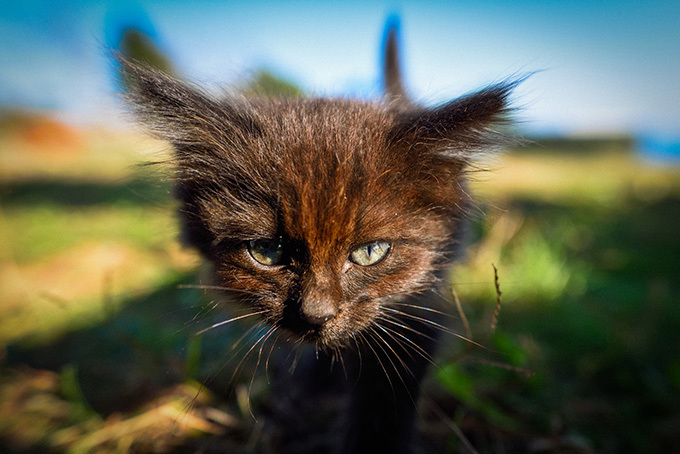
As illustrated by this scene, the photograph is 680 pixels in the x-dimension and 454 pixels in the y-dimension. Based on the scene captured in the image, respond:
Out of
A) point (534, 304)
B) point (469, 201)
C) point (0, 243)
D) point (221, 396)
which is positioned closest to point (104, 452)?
point (221, 396)

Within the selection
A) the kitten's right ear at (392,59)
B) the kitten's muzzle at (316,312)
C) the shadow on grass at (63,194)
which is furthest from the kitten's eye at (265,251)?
the shadow on grass at (63,194)

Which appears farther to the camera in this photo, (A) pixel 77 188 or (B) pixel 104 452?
(A) pixel 77 188

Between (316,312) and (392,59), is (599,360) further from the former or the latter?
(392,59)

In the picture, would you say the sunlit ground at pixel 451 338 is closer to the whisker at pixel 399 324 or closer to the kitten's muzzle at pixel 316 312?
the whisker at pixel 399 324

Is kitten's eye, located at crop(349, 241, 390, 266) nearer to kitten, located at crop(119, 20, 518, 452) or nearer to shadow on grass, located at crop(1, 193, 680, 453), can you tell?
kitten, located at crop(119, 20, 518, 452)

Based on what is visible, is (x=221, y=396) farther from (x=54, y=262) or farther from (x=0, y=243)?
(x=0, y=243)

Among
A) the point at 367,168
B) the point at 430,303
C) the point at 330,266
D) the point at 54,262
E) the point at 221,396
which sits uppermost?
the point at 367,168

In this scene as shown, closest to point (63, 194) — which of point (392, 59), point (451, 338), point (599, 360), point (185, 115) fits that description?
point (392, 59)

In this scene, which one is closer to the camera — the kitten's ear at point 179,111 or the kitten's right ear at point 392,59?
the kitten's ear at point 179,111
